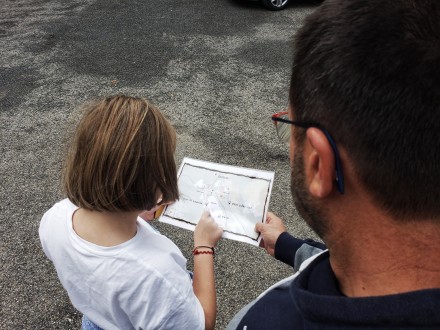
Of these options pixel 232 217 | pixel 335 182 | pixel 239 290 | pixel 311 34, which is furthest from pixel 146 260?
pixel 239 290

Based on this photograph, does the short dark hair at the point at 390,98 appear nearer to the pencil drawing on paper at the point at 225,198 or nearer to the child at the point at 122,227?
the child at the point at 122,227

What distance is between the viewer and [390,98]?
677 mm

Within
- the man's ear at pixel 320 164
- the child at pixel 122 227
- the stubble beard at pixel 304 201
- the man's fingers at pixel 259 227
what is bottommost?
the man's fingers at pixel 259 227

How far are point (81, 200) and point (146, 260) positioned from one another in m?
0.28

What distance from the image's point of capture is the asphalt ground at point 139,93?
8.27 feet

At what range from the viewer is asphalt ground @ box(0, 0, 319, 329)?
252 centimetres

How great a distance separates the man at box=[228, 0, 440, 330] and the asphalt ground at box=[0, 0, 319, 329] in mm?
1215

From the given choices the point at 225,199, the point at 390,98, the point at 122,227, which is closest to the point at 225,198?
the point at 225,199

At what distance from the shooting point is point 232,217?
1.61m

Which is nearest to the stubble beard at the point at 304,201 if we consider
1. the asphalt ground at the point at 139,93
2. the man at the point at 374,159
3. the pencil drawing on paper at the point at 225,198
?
the man at the point at 374,159

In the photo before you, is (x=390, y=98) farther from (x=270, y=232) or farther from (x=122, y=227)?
(x=270, y=232)

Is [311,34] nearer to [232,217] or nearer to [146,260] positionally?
[146,260]

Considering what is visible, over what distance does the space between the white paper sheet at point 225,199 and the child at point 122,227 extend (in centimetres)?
36

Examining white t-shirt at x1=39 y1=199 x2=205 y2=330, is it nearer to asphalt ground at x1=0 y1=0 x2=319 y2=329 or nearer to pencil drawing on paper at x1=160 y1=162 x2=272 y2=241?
pencil drawing on paper at x1=160 y1=162 x2=272 y2=241
